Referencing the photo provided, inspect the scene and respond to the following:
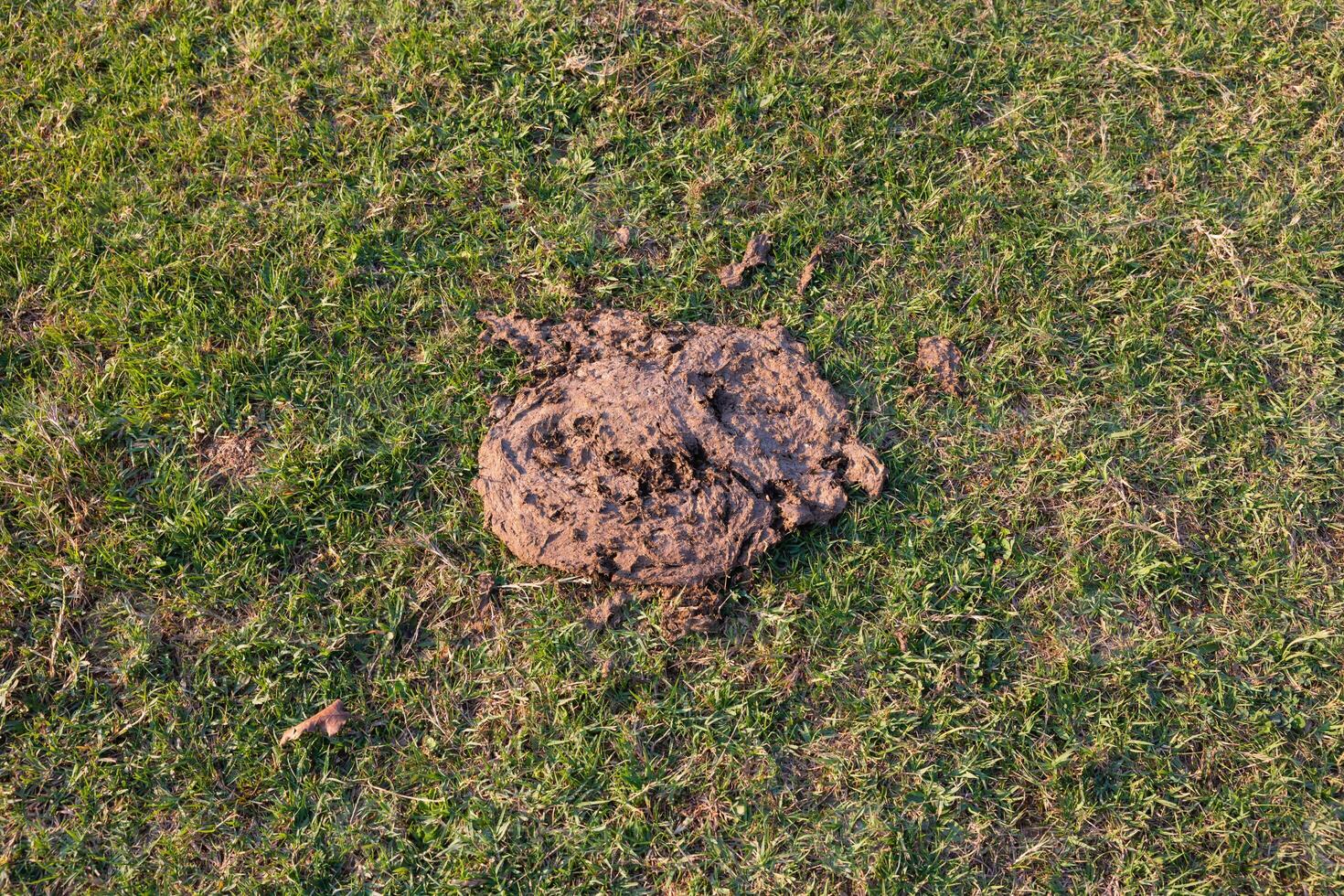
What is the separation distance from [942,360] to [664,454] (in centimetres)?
93

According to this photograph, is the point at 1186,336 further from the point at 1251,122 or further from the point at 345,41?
the point at 345,41

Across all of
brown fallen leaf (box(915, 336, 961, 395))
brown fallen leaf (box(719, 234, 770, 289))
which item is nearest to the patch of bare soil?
brown fallen leaf (box(719, 234, 770, 289))

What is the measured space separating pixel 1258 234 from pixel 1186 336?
18.6 inches

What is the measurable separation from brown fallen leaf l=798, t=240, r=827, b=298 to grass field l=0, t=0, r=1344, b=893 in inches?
1.2

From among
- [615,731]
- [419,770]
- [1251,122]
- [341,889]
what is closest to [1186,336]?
[1251,122]

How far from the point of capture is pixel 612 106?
3.13 metres

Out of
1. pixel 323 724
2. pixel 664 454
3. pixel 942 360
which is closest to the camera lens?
pixel 323 724

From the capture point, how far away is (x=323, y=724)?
2.36 m

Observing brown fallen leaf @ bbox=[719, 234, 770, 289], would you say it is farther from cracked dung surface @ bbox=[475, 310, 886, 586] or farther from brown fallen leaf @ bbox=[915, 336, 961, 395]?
brown fallen leaf @ bbox=[915, 336, 961, 395]

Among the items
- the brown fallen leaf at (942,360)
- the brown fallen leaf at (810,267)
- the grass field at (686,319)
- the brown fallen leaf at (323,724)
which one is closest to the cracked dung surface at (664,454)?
the grass field at (686,319)

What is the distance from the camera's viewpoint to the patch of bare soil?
8.64 feet

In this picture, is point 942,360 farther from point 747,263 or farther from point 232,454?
point 232,454

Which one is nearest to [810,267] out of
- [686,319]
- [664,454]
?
[686,319]

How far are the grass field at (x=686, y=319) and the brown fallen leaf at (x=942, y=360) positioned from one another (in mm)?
49
